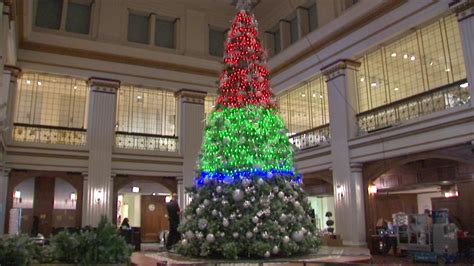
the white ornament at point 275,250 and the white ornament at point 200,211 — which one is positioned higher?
the white ornament at point 200,211

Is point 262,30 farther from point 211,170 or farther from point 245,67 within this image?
point 211,170

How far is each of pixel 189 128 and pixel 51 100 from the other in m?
5.05

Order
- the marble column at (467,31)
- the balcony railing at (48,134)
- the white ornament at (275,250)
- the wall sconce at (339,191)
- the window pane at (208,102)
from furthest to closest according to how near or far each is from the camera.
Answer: the window pane at (208,102), the balcony railing at (48,134), the wall sconce at (339,191), the marble column at (467,31), the white ornament at (275,250)

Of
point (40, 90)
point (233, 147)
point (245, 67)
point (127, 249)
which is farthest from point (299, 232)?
point (40, 90)

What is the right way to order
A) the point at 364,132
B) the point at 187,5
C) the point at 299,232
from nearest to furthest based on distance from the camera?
the point at 299,232 → the point at 364,132 → the point at 187,5

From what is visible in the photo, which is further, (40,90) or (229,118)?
(40,90)

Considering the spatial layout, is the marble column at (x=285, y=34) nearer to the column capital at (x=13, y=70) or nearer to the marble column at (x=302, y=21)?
the marble column at (x=302, y=21)

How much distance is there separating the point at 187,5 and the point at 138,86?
387 centimetres

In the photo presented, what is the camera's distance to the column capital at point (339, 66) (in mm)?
13875

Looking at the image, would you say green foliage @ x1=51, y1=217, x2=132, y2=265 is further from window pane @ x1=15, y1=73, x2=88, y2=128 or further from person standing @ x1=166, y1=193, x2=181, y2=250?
window pane @ x1=15, y1=73, x2=88, y2=128

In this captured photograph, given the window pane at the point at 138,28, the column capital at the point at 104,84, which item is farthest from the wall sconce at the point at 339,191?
the window pane at the point at 138,28

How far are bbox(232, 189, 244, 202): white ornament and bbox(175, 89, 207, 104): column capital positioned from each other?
937cm

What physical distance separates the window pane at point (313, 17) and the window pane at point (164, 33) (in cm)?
539

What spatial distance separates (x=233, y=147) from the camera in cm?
855
